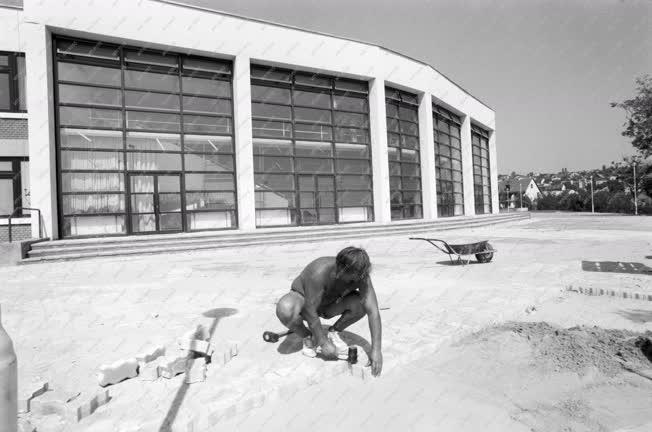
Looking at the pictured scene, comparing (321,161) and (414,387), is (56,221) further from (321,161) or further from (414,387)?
(414,387)

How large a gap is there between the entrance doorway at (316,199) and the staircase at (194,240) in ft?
4.53

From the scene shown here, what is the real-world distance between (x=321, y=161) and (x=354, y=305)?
16.2 metres

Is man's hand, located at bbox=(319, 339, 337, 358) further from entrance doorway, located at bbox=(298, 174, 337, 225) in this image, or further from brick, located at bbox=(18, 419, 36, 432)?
entrance doorway, located at bbox=(298, 174, 337, 225)

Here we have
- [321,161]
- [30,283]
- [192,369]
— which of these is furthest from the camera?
[321,161]

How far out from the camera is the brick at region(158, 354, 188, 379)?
3.44 metres

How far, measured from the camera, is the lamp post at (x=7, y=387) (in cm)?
170

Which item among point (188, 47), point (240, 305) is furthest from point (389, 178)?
point (240, 305)

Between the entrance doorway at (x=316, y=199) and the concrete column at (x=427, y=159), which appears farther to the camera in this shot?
the concrete column at (x=427, y=159)

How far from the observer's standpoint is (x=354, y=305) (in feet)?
12.6

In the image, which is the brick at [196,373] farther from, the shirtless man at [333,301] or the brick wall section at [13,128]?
the brick wall section at [13,128]

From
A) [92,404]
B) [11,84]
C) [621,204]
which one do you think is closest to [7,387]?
[92,404]

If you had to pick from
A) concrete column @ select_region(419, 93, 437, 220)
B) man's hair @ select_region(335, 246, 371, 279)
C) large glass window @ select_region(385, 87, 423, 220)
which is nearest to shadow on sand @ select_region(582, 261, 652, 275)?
man's hair @ select_region(335, 246, 371, 279)

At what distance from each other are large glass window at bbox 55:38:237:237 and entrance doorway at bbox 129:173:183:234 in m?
0.04

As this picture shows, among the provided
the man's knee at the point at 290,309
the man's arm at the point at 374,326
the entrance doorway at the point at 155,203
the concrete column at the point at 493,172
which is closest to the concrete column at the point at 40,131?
the entrance doorway at the point at 155,203
